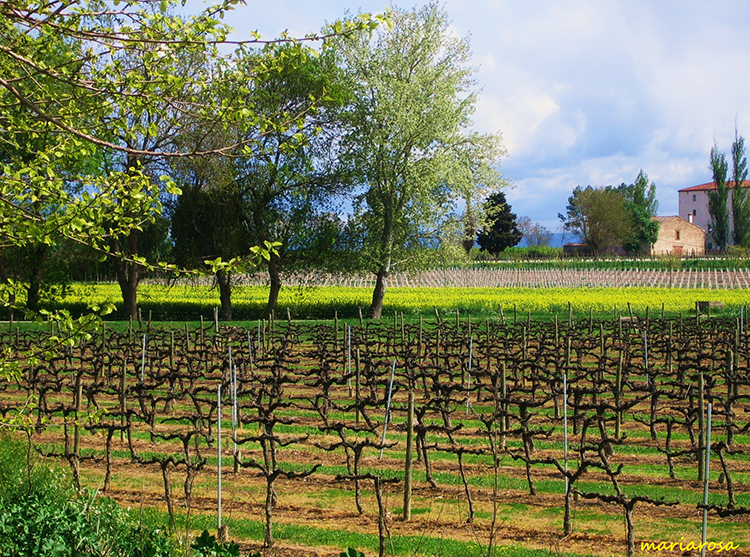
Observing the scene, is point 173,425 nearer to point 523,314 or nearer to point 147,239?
point 523,314

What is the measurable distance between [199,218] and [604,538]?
105 ft

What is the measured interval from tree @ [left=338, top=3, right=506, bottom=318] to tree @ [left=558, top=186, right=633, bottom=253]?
56.2m

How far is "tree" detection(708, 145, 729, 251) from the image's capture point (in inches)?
3265

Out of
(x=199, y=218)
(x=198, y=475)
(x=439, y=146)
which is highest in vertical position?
(x=439, y=146)

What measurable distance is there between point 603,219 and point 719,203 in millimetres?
12312

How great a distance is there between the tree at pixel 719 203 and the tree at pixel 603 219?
9.27 m

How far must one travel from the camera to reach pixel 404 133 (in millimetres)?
35188

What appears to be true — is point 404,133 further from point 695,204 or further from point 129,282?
point 695,204

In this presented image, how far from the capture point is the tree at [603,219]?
293ft

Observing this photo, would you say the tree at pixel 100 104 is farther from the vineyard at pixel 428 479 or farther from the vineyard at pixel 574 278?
the vineyard at pixel 574 278

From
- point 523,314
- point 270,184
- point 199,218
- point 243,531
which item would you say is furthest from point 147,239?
point 243,531

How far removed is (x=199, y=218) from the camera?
1492 inches

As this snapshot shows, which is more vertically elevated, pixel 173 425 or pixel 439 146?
pixel 439 146

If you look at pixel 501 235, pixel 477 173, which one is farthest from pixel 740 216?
pixel 477 173
